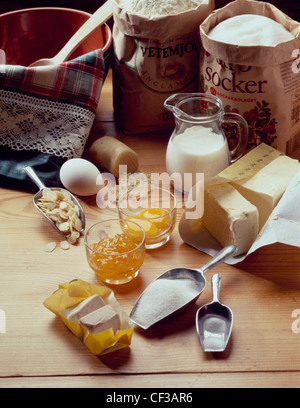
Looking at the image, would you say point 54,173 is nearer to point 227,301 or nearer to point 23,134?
point 23,134

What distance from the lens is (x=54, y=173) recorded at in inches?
44.4

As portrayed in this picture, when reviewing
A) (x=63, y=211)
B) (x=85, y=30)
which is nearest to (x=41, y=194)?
(x=63, y=211)

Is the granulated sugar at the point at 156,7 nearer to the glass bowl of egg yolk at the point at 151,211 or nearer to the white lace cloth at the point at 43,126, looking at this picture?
the white lace cloth at the point at 43,126

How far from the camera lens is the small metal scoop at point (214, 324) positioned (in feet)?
2.65

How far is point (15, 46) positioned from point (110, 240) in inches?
26.6

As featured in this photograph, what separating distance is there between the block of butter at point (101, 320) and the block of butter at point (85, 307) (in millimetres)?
19

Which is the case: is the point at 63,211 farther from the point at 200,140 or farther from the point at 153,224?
the point at 200,140

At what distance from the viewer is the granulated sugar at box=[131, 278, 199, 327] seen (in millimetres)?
837

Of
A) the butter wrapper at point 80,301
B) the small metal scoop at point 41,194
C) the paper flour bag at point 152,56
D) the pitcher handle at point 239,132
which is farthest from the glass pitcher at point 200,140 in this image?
the butter wrapper at point 80,301

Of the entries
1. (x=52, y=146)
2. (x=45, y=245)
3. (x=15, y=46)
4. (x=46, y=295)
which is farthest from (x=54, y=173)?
(x=15, y=46)

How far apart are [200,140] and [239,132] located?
0.09 m

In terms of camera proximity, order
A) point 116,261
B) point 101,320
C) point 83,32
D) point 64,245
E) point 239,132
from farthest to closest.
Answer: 1. point 83,32
2. point 239,132
3. point 64,245
4. point 116,261
5. point 101,320

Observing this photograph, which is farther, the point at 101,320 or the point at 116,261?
the point at 116,261

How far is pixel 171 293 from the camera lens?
0.87 m
